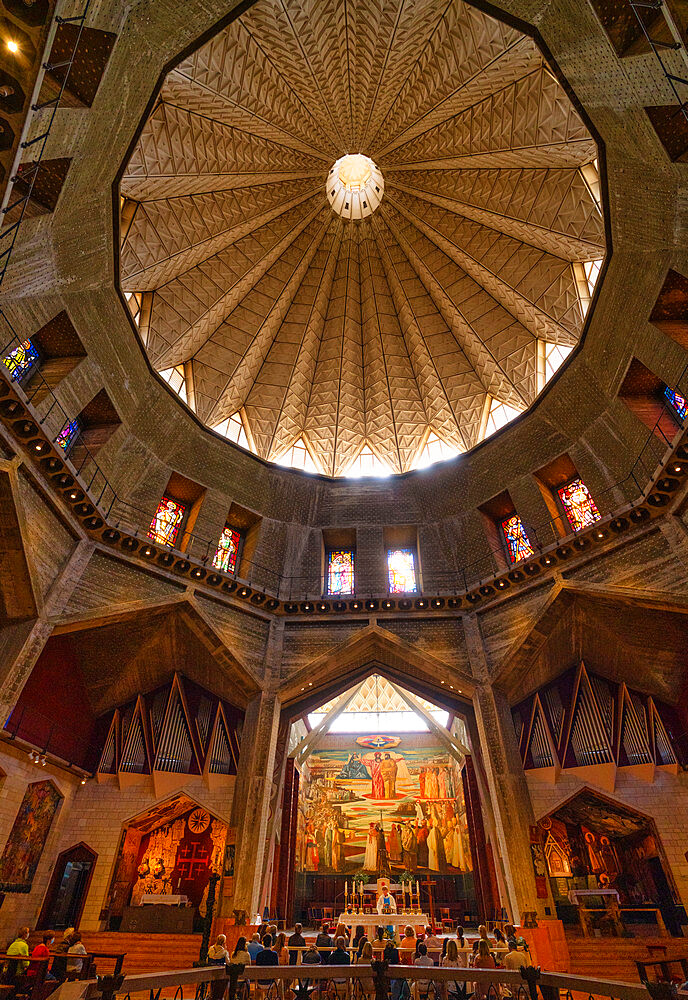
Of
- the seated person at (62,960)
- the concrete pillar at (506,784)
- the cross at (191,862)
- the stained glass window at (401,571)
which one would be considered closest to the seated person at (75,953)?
the seated person at (62,960)

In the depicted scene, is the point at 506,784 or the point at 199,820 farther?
A: the point at 199,820

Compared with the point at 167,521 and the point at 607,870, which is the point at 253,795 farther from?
the point at 607,870

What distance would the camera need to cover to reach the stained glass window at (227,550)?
17938 mm

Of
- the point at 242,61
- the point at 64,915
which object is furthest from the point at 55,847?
the point at 242,61

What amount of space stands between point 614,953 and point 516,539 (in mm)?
10743

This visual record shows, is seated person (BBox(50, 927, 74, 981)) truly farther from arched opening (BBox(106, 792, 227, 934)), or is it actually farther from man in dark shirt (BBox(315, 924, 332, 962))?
arched opening (BBox(106, 792, 227, 934))

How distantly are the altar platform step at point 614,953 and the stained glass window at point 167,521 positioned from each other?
14.9 m

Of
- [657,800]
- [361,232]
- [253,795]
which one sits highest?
[361,232]

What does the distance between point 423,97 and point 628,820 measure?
2202 centimetres

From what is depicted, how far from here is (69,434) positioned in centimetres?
1487

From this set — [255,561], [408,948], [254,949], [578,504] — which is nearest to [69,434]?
[255,561]

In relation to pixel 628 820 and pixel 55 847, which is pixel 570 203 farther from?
pixel 55 847

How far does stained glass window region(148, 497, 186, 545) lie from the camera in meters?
16.7

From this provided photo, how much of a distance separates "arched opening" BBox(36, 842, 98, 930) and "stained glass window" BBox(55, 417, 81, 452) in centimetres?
1065
